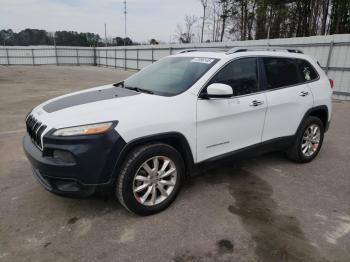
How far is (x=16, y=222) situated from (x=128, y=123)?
1.56 metres

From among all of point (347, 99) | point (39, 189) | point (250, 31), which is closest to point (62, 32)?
point (250, 31)

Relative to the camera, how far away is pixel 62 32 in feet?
181

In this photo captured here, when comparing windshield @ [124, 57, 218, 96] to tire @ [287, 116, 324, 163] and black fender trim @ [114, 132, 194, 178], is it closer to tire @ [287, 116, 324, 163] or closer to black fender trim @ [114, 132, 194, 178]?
black fender trim @ [114, 132, 194, 178]

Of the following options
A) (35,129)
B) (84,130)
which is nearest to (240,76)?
(84,130)

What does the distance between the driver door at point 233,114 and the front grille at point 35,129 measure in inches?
63.3

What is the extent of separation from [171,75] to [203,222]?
5.96 feet

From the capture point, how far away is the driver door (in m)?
3.31

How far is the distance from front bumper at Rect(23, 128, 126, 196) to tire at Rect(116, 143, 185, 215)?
0.17 m

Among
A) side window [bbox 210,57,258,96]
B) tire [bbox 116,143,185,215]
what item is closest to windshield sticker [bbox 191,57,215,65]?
side window [bbox 210,57,258,96]

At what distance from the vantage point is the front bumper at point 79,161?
2.65 meters

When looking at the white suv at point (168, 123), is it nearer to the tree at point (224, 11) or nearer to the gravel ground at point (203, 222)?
the gravel ground at point (203, 222)

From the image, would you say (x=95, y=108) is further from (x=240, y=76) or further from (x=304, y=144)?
(x=304, y=144)

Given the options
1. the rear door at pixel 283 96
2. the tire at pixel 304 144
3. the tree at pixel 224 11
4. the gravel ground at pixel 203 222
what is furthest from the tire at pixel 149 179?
the tree at pixel 224 11

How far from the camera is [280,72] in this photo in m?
4.18
